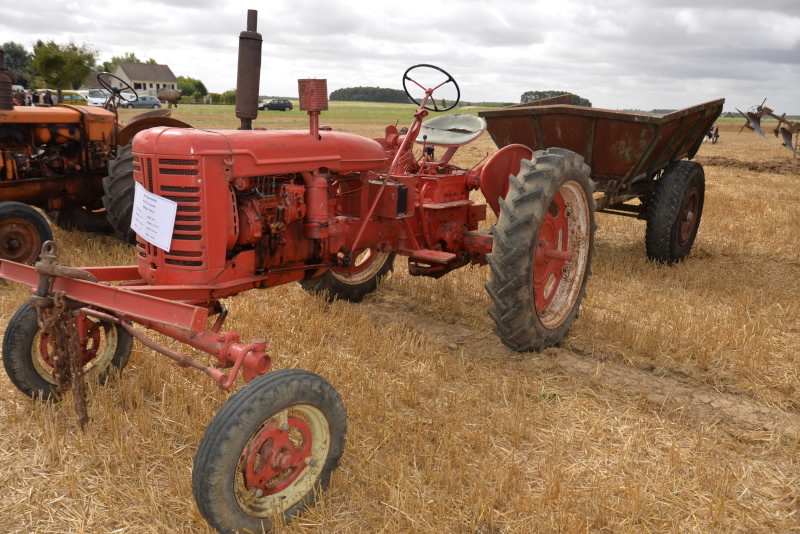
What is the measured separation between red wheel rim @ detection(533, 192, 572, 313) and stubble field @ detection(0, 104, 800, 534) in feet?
1.35

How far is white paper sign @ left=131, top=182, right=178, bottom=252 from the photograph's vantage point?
2758 mm

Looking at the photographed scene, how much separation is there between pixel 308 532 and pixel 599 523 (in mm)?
1131

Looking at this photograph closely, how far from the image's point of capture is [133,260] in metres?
5.71

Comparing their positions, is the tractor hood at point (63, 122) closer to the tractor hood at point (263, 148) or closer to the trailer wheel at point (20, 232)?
the trailer wheel at point (20, 232)

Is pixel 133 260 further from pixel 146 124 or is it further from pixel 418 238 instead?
pixel 418 238

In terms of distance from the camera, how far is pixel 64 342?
8.59 feet

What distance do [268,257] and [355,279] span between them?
1.69 metres

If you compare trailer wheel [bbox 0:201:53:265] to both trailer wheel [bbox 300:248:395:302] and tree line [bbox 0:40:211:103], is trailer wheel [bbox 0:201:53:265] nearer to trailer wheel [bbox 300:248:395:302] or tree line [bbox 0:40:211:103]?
trailer wheel [bbox 300:248:395:302]

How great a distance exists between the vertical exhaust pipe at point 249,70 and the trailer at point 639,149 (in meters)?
3.43

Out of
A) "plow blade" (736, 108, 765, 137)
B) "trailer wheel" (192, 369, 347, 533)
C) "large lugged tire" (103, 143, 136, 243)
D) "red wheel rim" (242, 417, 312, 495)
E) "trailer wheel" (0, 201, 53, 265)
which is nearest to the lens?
"trailer wheel" (192, 369, 347, 533)

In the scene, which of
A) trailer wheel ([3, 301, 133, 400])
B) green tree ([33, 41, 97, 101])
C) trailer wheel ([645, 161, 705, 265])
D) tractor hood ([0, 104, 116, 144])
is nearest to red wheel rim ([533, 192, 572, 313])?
trailer wheel ([645, 161, 705, 265])

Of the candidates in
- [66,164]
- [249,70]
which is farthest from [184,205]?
[66,164]

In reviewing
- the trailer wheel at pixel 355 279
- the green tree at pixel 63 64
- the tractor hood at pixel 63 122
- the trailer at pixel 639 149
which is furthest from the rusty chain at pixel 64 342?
A: the green tree at pixel 63 64

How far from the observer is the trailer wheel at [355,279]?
4.71 metres
